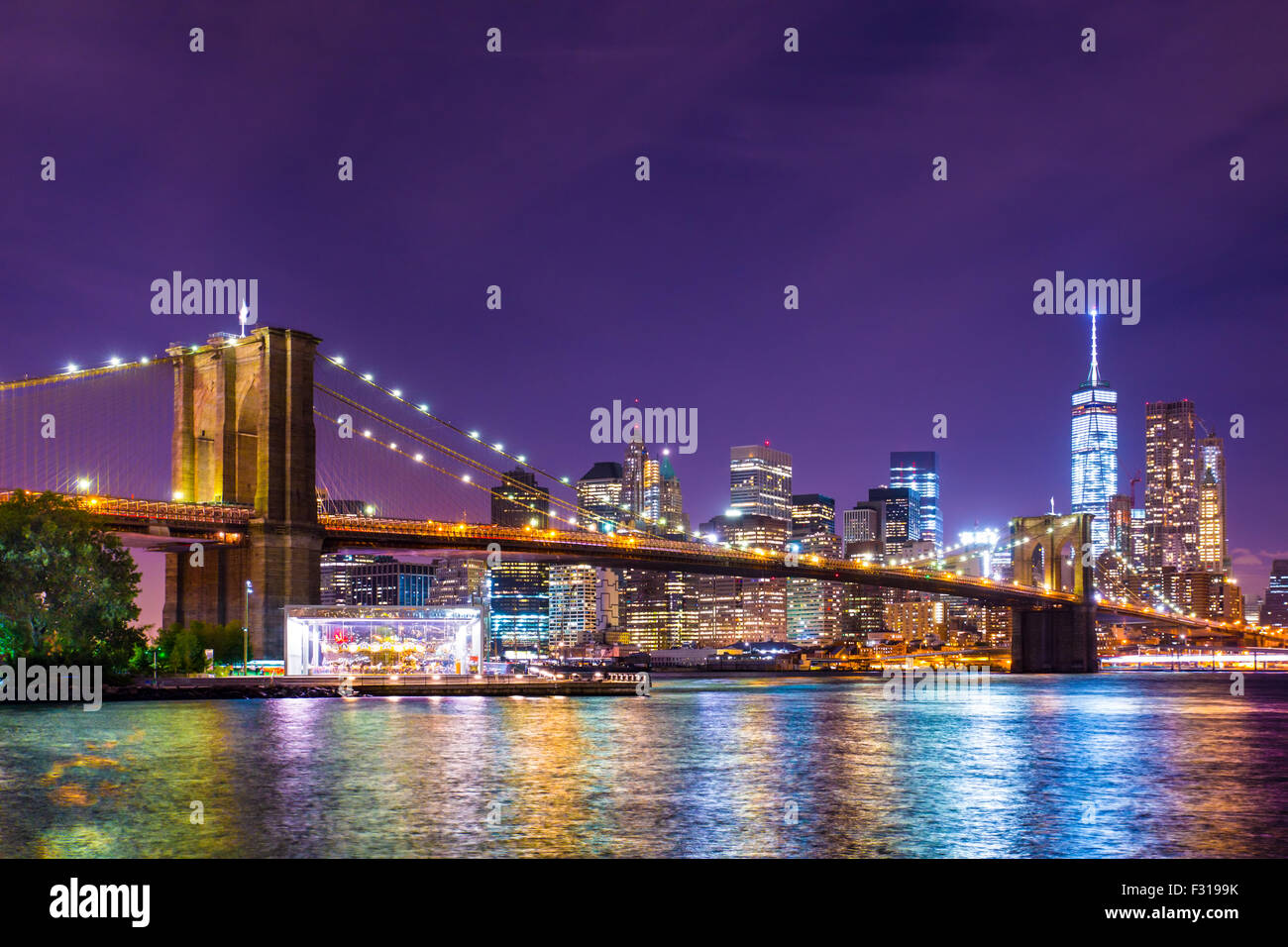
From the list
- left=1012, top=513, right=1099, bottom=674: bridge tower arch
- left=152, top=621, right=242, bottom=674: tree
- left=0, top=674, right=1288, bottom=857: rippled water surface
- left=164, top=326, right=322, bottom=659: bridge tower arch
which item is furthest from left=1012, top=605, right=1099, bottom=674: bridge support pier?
left=152, top=621, right=242, bottom=674: tree

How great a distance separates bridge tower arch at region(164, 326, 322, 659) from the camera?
270ft

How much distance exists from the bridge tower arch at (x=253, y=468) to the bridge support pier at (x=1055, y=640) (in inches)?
3735

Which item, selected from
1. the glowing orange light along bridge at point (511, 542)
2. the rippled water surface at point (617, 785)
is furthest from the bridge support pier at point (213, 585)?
the rippled water surface at point (617, 785)

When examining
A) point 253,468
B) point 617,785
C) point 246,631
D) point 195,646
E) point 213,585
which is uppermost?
point 253,468

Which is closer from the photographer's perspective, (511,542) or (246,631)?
(246,631)

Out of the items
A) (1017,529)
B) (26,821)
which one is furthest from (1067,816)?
(1017,529)

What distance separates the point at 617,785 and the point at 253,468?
58.8 meters

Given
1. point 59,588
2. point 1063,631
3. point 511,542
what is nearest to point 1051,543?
point 1063,631

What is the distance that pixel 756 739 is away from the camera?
165 feet

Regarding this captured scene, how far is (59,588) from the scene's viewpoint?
63875mm

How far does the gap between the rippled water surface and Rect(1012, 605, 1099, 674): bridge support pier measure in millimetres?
91132

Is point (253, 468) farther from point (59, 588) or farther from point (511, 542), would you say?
point (59, 588)
